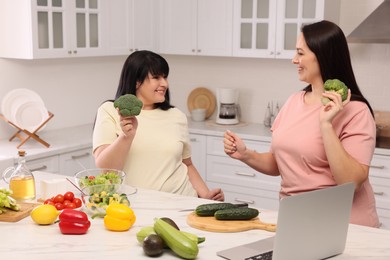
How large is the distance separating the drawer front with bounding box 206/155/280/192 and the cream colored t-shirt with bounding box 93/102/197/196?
5.84 feet

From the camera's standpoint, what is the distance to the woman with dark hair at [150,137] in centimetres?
296

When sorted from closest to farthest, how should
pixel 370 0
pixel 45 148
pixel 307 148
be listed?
pixel 307 148 < pixel 45 148 < pixel 370 0

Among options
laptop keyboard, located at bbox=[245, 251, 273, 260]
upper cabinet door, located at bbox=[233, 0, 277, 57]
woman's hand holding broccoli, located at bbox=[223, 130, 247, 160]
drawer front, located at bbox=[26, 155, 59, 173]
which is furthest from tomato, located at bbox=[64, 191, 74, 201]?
upper cabinet door, located at bbox=[233, 0, 277, 57]

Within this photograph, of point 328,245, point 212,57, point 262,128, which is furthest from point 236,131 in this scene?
point 328,245

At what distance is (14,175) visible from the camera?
260cm

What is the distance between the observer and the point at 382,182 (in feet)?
14.1

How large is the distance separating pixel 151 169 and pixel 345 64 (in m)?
1.05

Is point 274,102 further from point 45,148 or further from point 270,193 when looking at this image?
point 45,148

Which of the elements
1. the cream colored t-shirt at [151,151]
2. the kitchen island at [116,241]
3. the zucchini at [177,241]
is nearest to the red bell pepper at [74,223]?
the kitchen island at [116,241]

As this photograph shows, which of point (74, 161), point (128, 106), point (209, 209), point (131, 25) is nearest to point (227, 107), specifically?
point (131, 25)

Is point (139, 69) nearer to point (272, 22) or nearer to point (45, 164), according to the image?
point (45, 164)

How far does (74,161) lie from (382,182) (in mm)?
2179

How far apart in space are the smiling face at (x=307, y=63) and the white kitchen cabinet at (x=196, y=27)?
2.44 meters

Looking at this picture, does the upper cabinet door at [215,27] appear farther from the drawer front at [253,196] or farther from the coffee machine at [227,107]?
the drawer front at [253,196]
